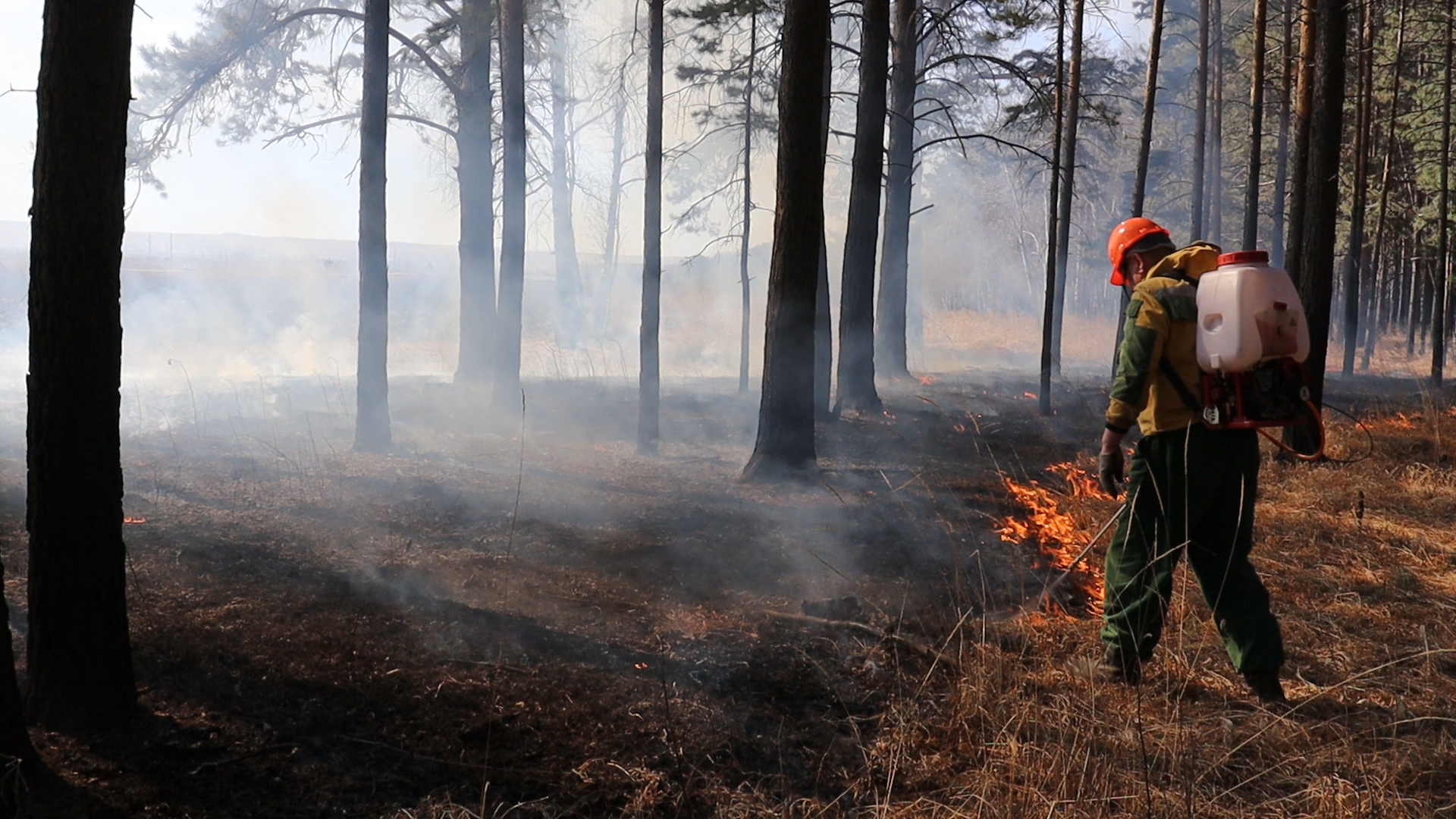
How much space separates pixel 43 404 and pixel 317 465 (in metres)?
6.29

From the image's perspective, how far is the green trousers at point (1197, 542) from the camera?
3895 mm

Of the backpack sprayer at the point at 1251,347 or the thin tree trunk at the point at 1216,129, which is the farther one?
the thin tree trunk at the point at 1216,129

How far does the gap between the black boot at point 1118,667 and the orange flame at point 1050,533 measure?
1247 mm

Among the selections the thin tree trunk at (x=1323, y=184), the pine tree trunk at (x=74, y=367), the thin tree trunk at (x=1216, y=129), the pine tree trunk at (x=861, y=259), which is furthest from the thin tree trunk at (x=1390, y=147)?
the pine tree trunk at (x=74, y=367)

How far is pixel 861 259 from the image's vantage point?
13.1 meters

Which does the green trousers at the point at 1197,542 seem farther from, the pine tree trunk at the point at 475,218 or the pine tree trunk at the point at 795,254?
the pine tree trunk at the point at 475,218

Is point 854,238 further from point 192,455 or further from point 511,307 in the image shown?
point 192,455

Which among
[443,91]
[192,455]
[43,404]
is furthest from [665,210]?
[43,404]

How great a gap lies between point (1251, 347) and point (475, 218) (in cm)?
1358

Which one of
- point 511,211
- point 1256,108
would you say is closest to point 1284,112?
point 1256,108

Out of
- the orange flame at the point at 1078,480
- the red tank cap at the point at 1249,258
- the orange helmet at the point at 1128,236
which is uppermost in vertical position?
the orange helmet at the point at 1128,236

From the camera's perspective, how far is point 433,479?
9.10 meters

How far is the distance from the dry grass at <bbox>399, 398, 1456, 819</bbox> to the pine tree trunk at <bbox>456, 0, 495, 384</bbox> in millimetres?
12136

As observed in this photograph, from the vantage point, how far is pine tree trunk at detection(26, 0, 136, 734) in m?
3.28
